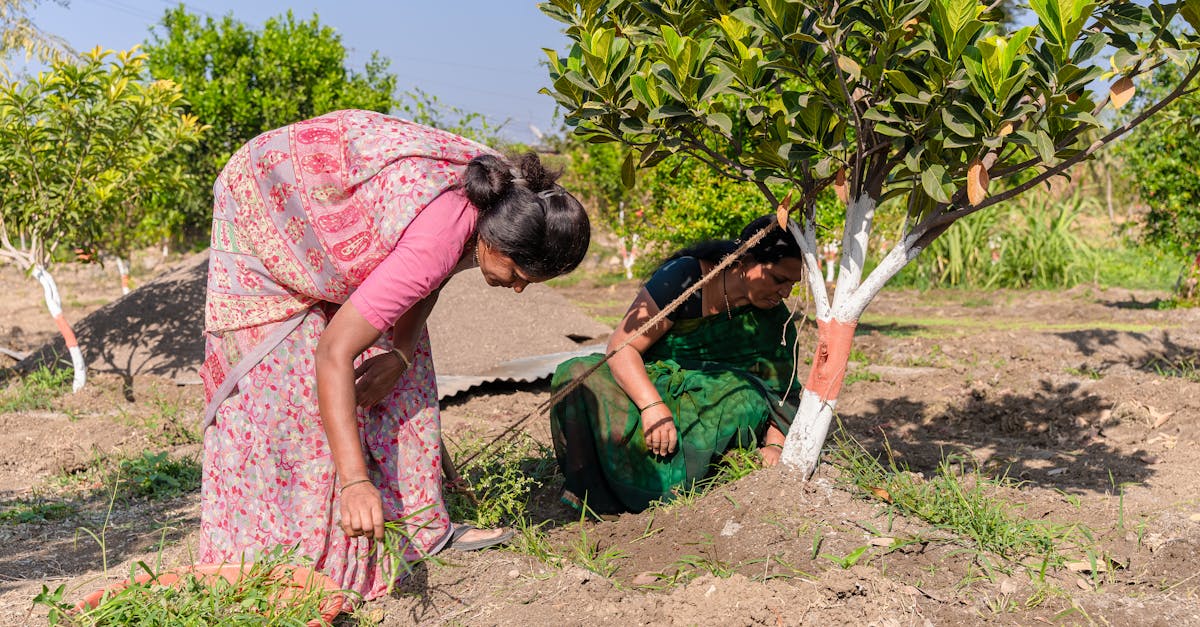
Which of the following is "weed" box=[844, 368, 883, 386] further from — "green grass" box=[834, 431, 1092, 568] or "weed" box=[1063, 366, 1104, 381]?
"green grass" box=[834, 431, 1092, 568]

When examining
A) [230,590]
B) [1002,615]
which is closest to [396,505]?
[230,590]

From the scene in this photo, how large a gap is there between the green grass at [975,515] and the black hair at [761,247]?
0.71m

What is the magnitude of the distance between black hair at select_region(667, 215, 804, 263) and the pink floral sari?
3.73 ft

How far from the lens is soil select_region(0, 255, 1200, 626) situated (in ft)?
8.21

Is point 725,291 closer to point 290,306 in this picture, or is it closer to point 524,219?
point 524,219

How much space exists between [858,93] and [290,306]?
1.66m

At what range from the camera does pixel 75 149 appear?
6.03 meters

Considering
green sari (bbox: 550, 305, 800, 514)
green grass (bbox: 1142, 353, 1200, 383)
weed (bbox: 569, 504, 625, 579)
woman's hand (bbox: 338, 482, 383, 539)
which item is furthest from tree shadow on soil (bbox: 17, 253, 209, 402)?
green grass (bbox: 1142, 353, 1200, 383)

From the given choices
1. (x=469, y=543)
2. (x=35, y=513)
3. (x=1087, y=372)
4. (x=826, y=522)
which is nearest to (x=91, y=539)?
(x=35, y=513)

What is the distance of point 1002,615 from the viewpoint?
8.20 feet

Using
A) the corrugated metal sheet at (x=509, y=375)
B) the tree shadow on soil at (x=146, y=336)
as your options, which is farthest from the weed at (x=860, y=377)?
the tree shadow on soil at (x=146, y=336)

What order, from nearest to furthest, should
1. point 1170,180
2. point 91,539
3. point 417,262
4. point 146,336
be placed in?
point 417,262 → point 91,539 → point 146,336 → point 1170,180

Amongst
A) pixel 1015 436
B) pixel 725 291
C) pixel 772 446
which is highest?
pixel 725 291

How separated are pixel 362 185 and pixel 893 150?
167 centimetres
